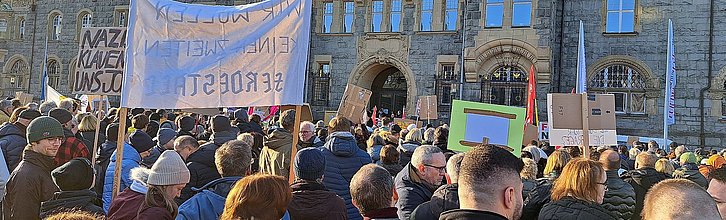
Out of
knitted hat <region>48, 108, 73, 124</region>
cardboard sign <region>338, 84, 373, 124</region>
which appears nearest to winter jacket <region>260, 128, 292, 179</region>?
knitted hat <region>48, 108, 73, 124</region>

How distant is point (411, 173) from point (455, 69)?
59.5ft

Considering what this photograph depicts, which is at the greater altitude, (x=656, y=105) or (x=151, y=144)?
(x=656, y=105)

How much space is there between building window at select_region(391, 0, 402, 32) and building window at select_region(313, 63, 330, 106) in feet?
10.4

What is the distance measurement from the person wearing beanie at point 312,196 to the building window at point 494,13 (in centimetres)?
1835

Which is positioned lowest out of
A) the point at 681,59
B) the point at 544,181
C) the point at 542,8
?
the point at 544,181

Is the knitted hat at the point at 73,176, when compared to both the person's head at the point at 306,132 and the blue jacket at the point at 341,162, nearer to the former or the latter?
the blue jacket at the point at 341,162

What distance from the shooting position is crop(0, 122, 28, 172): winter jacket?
22.4ft

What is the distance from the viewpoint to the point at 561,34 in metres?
22.1

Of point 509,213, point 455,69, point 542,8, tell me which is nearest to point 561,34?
point 542,8

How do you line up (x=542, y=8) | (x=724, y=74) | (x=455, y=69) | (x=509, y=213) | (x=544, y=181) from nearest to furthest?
(x=509, y=213)
(x=544, y=181)
(x=724, y=74)
(x=542, y=8)
(x=455, y=69)

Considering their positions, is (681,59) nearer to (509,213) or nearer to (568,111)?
(568,111)

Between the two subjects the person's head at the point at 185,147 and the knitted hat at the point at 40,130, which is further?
the person's head at the point at 185,147

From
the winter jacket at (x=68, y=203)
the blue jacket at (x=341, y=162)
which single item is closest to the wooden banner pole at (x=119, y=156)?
the winter jacket at (x=68, y=203)

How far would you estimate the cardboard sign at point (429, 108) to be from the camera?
58.2ft
